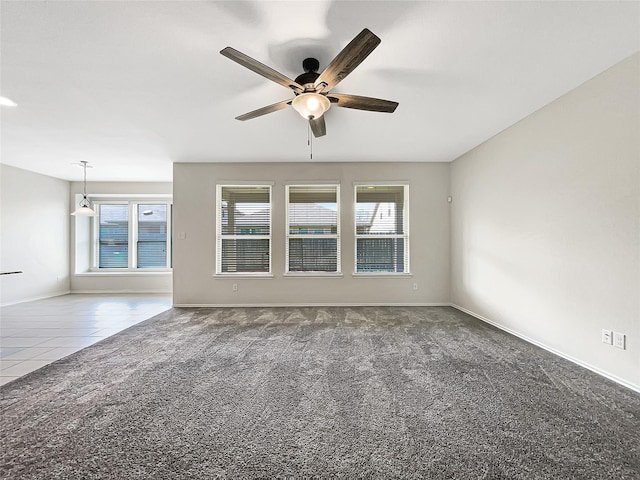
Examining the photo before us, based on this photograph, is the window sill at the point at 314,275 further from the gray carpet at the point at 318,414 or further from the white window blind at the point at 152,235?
the white window blind at the point at 152,235

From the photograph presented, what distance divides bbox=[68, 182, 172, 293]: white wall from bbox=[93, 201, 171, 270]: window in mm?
243

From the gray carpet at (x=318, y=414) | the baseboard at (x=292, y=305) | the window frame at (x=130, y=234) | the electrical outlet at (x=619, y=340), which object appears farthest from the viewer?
the window frame at (x=130, y=234)

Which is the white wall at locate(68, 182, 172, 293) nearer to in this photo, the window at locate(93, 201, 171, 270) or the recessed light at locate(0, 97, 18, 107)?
the window at locate(93, 201, 171, 270)

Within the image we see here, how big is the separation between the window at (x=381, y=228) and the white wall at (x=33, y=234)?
21.4 feet

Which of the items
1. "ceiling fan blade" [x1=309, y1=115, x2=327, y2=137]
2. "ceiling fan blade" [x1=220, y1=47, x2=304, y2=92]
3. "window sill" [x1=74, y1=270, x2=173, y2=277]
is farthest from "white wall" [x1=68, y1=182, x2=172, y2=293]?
"ceiling fan blade" [x1=220, y1=47, x2=304, y2=92]

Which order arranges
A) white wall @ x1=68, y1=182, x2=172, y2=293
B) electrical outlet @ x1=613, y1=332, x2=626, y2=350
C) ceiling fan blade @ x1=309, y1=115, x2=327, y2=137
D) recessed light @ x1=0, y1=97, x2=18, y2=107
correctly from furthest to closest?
white wall @ x1=68, y1=182, x2=172, y2=293 → recessed light @ x1=0, y1=97, x2=18, y2=107 → ceiling fan blade @ x1=309, y1=115, x2=327, y2=137 → electrical outlet @ x1=613, y1=332, x2=626, y2=350

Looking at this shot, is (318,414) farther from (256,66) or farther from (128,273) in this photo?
(128,273)

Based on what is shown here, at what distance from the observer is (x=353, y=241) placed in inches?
197

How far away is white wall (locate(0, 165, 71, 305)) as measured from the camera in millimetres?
5141

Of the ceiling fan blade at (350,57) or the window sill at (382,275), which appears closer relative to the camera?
the ceiling fan blade at (350,57)

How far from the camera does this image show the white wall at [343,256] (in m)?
4.93

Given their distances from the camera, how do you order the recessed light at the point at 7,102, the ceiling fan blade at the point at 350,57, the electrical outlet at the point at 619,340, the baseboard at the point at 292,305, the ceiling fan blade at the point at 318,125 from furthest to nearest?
the baseboard at the point at 292,305, the recessed light at the point at 7,102, the ceiling fan blade at the point at 318,125, the electrical outlet at the point at 619,340, the ceiling fan blade at the point at 350,57

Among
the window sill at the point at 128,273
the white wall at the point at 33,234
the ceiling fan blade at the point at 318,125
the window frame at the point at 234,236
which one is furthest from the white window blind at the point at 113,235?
the ceiling fan blade at the point at 318,125

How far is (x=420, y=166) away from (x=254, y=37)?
3.80m
